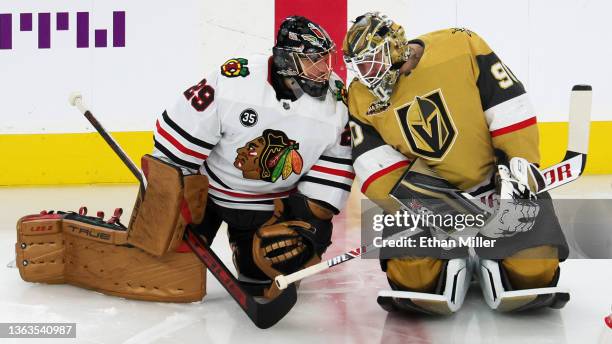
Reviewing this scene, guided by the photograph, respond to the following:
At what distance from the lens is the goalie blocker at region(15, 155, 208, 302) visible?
2.22 m

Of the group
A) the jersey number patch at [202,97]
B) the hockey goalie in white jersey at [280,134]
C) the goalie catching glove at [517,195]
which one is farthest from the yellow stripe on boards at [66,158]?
the goalie catching glove at [517,195]

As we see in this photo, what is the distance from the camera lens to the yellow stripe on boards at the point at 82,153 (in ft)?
13.4

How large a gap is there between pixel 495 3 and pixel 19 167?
257 centimetres

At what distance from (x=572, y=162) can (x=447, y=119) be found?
1.13 ft

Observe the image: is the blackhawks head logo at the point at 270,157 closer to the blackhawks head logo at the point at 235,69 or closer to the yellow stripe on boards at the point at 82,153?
the blackhawks head logo at the point at 235,69

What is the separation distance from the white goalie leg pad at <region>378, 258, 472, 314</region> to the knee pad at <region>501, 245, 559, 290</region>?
0.40 feet

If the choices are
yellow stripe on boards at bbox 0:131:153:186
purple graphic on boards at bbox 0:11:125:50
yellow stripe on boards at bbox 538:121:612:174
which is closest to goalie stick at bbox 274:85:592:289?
yellow stripe on boards at bbox 538:121:612:174

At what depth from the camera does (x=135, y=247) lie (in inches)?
91.4

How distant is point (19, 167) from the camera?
413 centimetres

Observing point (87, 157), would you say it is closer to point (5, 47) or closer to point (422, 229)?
point (5, 47)

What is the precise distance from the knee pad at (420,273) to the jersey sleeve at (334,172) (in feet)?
0.99

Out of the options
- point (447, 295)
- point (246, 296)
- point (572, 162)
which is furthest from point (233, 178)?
point (572, 162)

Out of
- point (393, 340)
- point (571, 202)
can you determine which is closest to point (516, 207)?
point (393, 340)

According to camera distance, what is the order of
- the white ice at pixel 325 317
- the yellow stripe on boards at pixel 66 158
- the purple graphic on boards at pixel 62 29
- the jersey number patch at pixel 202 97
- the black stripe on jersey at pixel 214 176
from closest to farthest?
1. the white ice at pixel 325 317
2. the jersey number patch at pixel 202 97
3. the black stripe on jersey at pixel 214 176
4. the purple graphic on boards at pixel 62 29
5. the yellow stripe on boards at pixel 66 158
